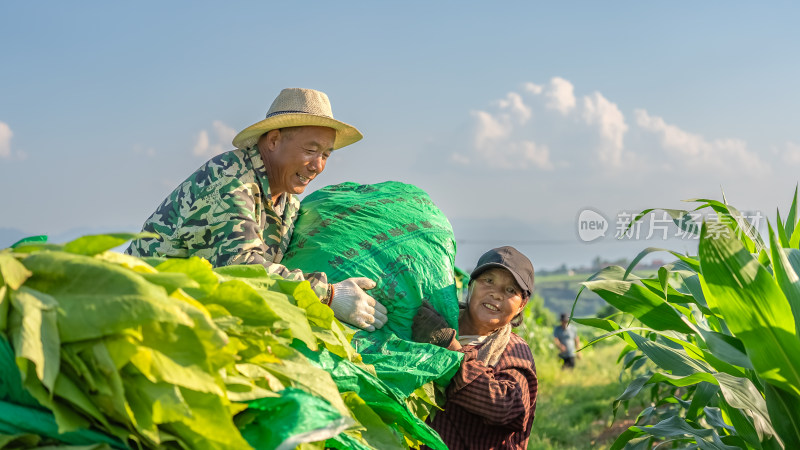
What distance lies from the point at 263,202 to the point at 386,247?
51 cm

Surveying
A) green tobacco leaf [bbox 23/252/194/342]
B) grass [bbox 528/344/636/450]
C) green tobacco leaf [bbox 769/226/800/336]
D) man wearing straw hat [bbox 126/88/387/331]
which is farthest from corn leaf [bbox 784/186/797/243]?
grass [bbox 528/344/636/450]

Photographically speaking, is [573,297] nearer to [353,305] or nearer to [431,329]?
[431,329]

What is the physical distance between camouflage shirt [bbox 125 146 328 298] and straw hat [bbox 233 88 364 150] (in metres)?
0.07

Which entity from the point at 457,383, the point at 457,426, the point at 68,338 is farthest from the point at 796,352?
the point at 68,338

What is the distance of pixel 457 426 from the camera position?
9.36 feet

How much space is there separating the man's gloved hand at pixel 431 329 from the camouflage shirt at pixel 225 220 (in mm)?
414

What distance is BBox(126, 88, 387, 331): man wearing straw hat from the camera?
2555 millimetres

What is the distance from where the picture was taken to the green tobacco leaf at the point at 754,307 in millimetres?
1940

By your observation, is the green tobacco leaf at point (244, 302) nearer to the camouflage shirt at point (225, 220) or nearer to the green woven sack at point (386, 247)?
the camouflage shirt at point (225, 220)

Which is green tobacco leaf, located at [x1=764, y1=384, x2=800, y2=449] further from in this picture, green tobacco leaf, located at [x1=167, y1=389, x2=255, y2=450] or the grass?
the grass

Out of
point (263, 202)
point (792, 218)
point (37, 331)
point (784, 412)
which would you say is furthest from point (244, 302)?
point (792, 218)

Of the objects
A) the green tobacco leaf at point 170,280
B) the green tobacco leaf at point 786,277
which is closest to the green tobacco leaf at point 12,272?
the green tobacco leaf at point 170,280

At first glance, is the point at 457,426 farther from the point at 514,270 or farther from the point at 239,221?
the point at 239,221

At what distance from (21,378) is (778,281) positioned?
1.86 metres
